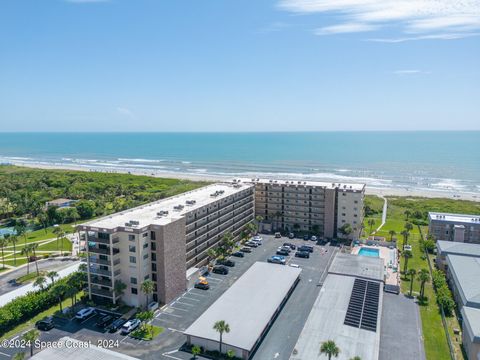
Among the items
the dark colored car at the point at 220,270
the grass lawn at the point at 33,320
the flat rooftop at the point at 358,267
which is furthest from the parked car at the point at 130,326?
the flat rooftop at the point at 358,267

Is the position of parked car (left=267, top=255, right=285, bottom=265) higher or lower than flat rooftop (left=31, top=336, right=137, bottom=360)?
lower

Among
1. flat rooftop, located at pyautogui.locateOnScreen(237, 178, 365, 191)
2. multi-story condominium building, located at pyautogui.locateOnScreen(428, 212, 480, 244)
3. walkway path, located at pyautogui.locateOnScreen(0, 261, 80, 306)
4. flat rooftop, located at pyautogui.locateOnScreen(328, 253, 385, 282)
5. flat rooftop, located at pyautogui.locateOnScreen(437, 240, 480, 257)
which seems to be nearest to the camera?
walkway path, located at pyautogui.locateOnScreen(0, 261, 80, 306)

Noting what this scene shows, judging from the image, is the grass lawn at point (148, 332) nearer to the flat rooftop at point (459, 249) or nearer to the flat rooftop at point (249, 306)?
the flat rooftop at point (249, 306)

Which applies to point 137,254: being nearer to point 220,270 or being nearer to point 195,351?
point 195,351

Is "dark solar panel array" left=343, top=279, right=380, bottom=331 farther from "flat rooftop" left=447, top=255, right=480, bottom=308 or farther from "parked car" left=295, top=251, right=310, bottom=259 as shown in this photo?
"parked car" left=295, top=251, right=310, bottom=259

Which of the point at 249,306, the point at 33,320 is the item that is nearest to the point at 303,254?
the point at 249,306

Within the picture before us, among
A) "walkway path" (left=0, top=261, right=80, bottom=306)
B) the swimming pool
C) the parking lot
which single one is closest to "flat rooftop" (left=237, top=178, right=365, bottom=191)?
the swimming pool
